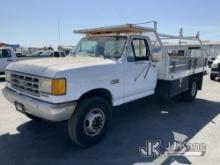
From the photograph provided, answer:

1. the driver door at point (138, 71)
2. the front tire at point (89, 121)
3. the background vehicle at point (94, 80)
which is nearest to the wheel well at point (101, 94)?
the background vehicle at point (94, 80)

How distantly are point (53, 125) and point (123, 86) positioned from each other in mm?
1891

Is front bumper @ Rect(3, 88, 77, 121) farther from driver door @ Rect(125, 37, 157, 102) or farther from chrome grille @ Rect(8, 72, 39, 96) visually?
driver door @ Rect(125, 37, 157, 102)

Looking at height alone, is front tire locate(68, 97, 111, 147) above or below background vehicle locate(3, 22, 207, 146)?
below

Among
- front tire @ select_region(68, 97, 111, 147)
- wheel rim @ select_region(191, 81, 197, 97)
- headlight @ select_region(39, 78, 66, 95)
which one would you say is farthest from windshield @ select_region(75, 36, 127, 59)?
wheel rim @ select_region(191, 81, 197, 97)

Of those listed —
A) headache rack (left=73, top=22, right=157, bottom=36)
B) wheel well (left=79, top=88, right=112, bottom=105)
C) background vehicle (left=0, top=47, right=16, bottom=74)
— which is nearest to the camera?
wheel well (left=79, top=88, right=112, bottom=105)

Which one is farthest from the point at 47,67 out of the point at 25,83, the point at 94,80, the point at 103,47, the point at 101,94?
the point at 103,47

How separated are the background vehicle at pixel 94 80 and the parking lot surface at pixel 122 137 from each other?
16.2 inches

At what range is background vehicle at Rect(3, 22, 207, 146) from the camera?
3701 millimetres

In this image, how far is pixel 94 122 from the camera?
426cm

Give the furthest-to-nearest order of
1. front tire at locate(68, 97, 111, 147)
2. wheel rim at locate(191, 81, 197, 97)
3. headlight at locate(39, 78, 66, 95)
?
wheel rim at locate(191, 81, 197, 97)
front tire at locate(68, 97, 111, 147)
headlight at locate(39, 78, 66, 95)

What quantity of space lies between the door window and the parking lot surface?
159cm

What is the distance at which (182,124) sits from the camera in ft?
18.2

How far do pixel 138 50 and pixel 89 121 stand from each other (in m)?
2.06

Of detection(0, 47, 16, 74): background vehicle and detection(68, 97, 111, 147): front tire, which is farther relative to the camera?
detection(0, 47, 16, 74): background vehicle
